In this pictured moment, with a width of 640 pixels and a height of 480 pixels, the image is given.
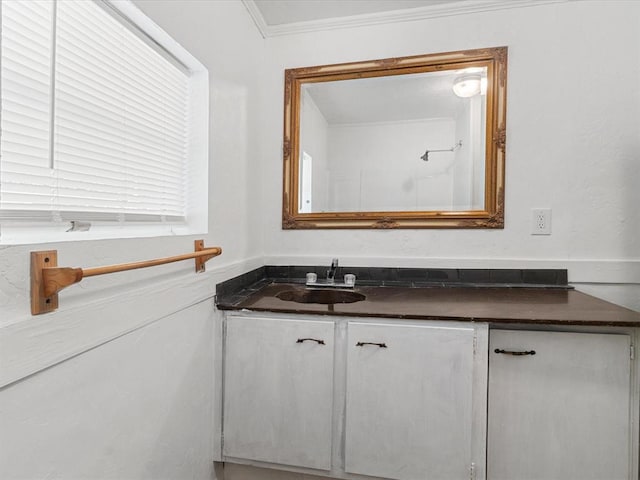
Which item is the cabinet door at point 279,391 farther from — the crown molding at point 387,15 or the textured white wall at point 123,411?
the crown molding at point 387,15

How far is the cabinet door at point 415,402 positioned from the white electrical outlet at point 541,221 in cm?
83

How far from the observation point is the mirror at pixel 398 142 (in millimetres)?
1816

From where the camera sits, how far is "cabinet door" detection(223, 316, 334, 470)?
1352mm

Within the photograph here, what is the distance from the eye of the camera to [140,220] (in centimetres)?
112

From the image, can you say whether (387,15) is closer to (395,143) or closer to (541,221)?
(395,143)

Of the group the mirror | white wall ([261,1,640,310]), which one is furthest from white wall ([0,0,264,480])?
white wall ([261,1,640,310])

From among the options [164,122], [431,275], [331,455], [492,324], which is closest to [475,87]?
[431,275]

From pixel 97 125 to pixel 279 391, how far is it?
1.11 meters


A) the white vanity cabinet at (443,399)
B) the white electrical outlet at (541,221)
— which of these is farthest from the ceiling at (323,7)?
the white vanity cabinet at (443,399)

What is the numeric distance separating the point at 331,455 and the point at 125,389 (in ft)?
2.72

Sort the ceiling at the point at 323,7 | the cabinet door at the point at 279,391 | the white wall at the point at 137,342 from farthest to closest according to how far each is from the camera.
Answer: the ceiling at the point at 323,7 < the cabinet door at the point at 279,391 < the white wall at the point at 137,342

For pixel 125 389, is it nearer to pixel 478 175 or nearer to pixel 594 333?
pixel 594 333

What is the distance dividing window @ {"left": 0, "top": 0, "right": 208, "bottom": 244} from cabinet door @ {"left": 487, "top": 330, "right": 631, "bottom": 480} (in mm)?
1317

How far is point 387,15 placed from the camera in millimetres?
1882
